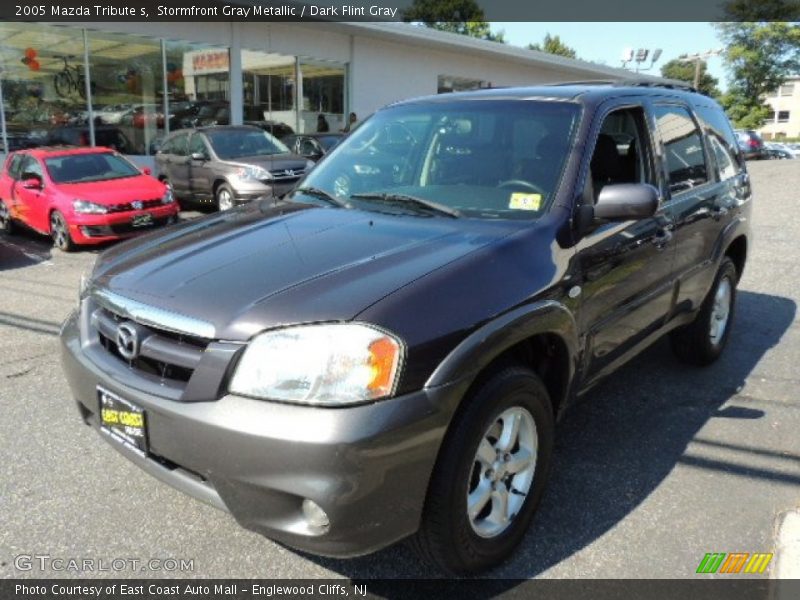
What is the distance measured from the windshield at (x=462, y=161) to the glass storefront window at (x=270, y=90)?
1446 cm

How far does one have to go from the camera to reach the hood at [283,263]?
2.23 m

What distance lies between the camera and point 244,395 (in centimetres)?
214

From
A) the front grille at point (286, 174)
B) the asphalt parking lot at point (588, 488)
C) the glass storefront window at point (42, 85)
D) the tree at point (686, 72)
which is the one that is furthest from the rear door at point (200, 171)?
the tree at point (686, 72)

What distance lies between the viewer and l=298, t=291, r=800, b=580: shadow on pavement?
8.95ft

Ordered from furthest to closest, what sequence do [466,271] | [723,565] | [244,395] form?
[723,565]
[466,271]
[244,395]

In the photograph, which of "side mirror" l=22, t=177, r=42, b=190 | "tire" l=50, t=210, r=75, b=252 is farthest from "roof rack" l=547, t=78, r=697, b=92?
"side mirror" l=22, t=177, r=42, b=190

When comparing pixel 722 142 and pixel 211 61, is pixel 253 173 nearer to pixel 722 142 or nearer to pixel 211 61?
pixel 211 61

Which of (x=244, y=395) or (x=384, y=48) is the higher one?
(x=384, y=48)

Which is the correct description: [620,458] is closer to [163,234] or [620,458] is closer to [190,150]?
[163,234]

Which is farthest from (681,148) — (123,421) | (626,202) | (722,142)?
(123,421)

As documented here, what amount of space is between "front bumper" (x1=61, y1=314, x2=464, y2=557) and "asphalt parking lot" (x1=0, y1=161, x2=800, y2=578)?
22.4 inches

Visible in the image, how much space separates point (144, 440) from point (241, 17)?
1704cm

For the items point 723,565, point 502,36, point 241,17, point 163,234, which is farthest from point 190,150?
point 502,36

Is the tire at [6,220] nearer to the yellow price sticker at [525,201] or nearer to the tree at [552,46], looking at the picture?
the yellow price sticker at [525,201]
